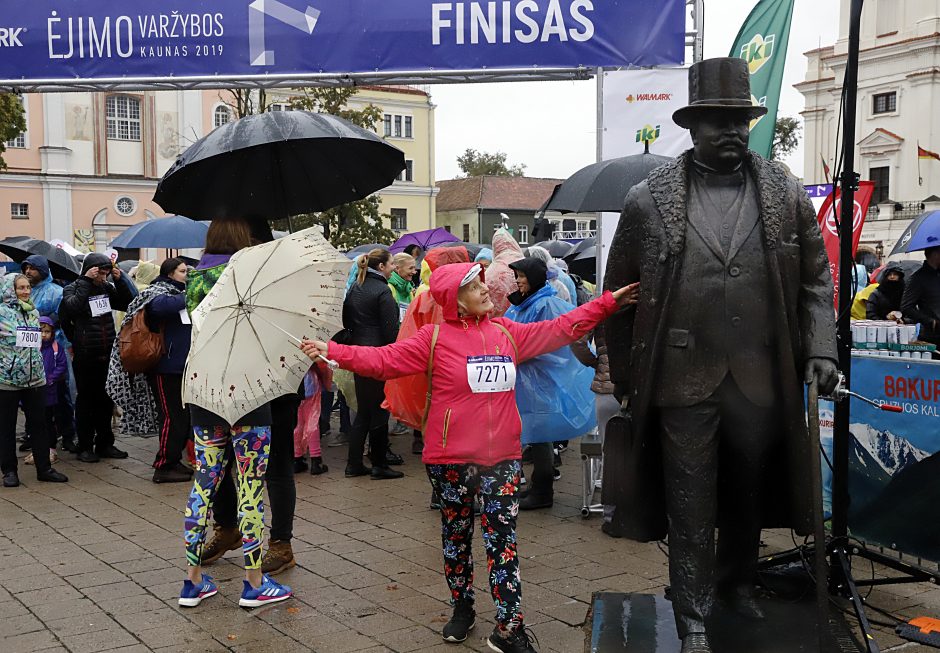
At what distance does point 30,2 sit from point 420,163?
4644 cm

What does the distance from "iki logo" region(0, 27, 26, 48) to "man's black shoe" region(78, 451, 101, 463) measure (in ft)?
13.3

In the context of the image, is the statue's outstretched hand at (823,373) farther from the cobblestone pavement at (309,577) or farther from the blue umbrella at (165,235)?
the blue umbrella at (165,235)

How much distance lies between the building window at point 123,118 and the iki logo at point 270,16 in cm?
3549

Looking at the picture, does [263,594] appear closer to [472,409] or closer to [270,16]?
[472,409]

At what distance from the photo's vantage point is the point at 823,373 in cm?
392

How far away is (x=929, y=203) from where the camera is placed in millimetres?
48531

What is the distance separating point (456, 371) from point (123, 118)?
1642 inches

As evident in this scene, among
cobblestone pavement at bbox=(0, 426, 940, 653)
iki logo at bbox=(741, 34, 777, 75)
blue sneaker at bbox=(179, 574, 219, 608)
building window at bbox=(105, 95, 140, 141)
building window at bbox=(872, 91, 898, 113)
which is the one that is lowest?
cobblestone pavement at bbox=(0, 426, 940, 653)

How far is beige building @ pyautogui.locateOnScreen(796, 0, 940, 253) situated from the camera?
5184cm

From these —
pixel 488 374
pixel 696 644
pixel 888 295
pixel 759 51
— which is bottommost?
pixel 696 644

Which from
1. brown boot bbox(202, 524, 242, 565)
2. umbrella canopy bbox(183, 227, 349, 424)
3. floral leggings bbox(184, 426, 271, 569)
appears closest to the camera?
umbrella canopy bbox(183, 227, 349, 424)

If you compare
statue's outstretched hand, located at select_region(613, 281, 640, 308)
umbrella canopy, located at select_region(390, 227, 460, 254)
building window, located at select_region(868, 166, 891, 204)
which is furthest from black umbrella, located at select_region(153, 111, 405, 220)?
building window, located at select_region(868, 166, 891, 204)

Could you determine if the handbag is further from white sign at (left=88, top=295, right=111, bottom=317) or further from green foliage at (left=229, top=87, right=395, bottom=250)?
green foliage at (left=229, top=87, right=395, bottom=250)

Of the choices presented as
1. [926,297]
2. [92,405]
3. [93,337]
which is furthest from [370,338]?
[926,297]
